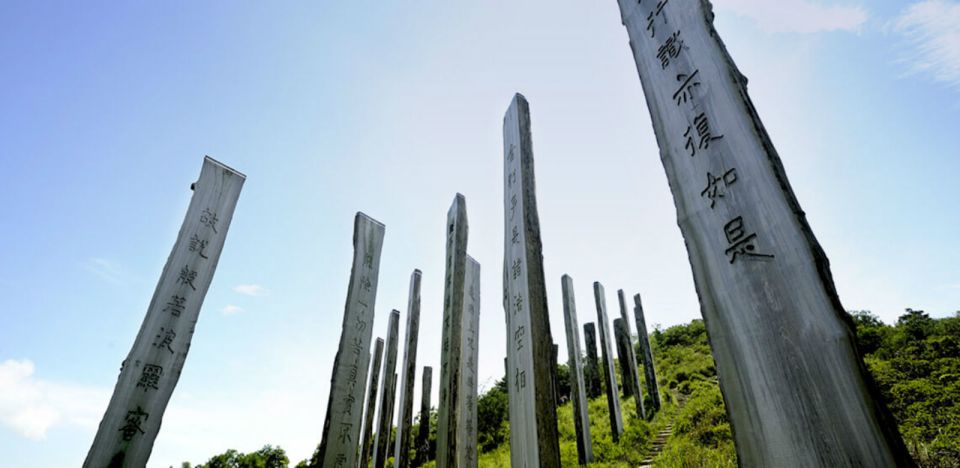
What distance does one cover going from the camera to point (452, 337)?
5.05 meters

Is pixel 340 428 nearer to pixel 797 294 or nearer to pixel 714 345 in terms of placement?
pixel 714 345

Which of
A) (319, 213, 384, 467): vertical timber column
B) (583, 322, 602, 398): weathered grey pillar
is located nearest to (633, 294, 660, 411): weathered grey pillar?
(583, 322, 602, 398): weathered grey pillar

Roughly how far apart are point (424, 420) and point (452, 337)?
7.65m

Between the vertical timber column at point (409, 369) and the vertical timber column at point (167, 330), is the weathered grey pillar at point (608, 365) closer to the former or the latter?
the vertical timber column at point (409, 369)

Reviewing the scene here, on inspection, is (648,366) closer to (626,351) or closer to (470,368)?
(626,351)

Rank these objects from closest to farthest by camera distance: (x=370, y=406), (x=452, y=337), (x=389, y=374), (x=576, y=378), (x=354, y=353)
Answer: (x=354, y=353) → (x=452, y=337) → (x=576, y=378) → (x=389, y=374) → (x=370, y=406)

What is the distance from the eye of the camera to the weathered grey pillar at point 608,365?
360 inches

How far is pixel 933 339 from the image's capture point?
10.3m

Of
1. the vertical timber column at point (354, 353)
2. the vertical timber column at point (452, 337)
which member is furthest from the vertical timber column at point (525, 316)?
the vertical timber column at point (354, 353)

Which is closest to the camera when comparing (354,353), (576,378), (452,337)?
(354,353)

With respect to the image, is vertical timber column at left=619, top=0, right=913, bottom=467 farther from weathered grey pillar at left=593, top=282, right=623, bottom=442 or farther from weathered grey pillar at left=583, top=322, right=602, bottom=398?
weathered grey pillar at left=583, top=322, right=602, bottom=398

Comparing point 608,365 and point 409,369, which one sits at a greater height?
point 608,365

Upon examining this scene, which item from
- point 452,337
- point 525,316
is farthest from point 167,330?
point 525,316

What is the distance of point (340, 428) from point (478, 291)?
3180mm
